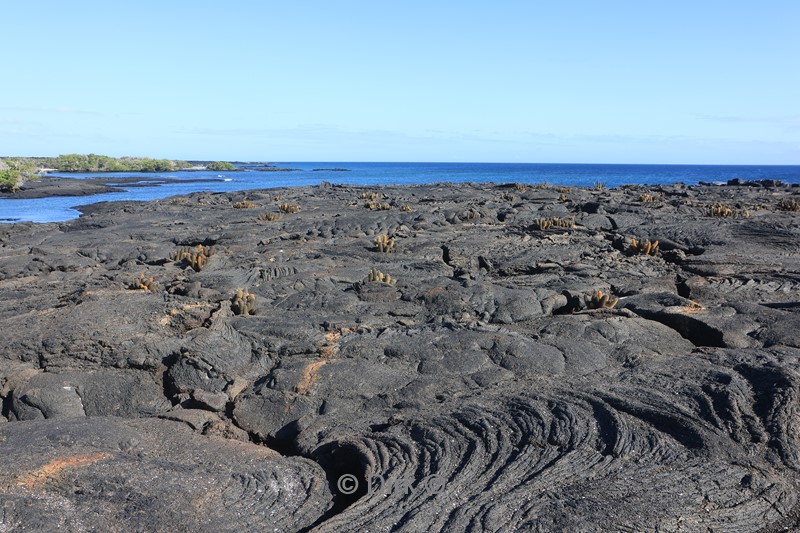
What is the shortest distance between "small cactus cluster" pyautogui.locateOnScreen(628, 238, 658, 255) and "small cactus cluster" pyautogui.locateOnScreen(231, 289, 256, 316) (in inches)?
445

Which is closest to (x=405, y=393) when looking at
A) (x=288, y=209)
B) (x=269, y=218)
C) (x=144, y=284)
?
(x=144, y=284)

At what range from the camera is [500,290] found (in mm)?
13453

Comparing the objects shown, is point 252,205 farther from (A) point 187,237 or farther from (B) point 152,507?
(B) point 152,507

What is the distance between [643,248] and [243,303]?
11.8 meters

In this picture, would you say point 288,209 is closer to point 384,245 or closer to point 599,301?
point 384,245

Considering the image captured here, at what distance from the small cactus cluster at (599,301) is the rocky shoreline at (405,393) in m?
0.08

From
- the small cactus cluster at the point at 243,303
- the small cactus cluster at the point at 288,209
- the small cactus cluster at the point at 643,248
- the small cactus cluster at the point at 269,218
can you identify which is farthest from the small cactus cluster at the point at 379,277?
the small cactus cluster at the point at 288,209

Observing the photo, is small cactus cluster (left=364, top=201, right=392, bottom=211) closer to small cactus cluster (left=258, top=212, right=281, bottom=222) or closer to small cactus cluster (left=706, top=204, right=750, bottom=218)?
small cactus cluster (left=258, top=212, right=281, bottom=222)

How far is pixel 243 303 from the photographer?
1240 centimetres

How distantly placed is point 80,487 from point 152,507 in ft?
2.65

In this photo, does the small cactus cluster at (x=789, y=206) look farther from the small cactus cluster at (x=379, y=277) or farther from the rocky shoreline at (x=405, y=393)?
the small cactus cluster at (x=379, y=277)

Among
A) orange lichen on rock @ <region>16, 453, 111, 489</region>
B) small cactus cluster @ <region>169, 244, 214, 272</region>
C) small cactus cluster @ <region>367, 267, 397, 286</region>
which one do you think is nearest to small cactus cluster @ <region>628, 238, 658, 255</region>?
small cactus cluster @ <region>367, 267, 397, 286</region>

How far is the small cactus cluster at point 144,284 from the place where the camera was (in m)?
14.1

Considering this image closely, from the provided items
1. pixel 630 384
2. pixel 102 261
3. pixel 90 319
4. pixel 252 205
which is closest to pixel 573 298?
pixel 630 384
